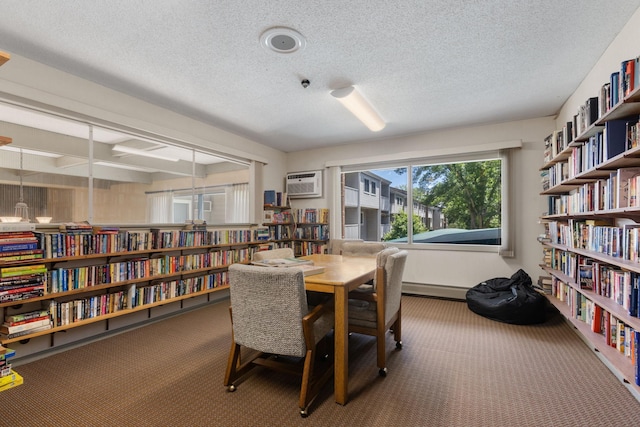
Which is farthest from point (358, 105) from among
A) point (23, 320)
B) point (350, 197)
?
point (23, 320)

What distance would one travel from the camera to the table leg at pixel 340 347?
1.76 metres

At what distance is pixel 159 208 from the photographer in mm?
3480

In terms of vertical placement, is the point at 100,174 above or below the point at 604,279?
above

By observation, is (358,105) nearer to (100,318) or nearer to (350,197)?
(350,197)

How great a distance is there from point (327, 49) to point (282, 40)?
1.16ft

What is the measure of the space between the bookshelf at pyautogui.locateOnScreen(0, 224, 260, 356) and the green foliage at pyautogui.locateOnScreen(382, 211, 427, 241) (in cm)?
263

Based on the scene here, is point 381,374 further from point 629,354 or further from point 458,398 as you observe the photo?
point 629,354

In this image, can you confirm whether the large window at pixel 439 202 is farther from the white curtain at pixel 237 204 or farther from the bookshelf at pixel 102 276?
the bookshelf at pixel 102 276

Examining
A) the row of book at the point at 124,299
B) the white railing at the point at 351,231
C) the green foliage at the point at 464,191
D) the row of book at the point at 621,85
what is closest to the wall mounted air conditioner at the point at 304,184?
the white railing at the point at 351,231

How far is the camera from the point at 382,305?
81.2 inches

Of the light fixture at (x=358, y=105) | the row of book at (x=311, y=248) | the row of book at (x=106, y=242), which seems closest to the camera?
the row of book at (x=106, y=242)

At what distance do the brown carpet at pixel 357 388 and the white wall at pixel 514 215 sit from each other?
121 centimetres

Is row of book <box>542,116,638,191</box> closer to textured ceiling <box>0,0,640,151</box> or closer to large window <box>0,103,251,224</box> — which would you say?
textured ceiling <box>0,0,640,151</box>

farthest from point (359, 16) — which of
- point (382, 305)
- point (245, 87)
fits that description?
point (382, 305)
